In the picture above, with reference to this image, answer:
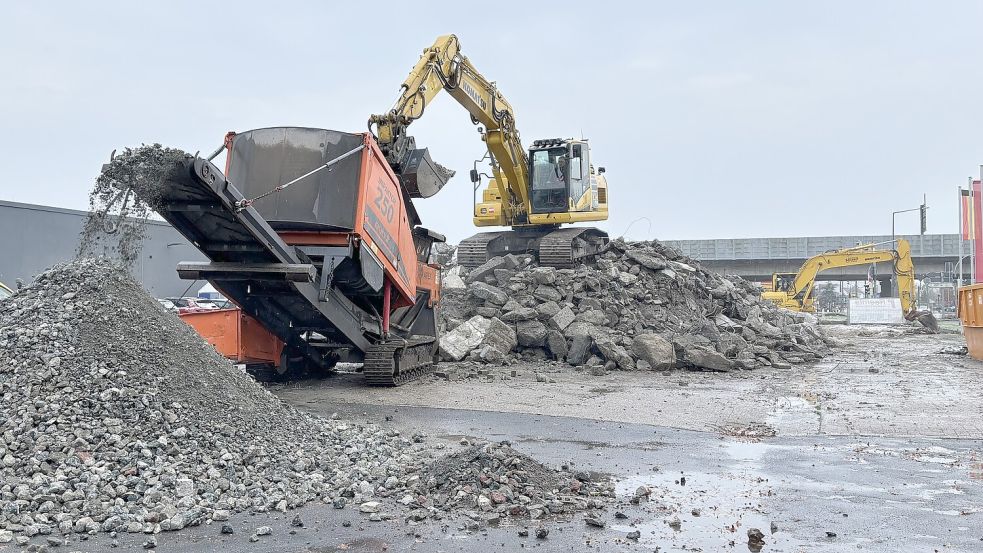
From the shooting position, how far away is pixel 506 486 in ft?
16.7

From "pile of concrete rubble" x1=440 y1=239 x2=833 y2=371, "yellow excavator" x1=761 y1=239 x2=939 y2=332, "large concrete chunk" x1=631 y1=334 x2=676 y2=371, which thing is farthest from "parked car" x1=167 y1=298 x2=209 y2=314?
"yellow excavator" x1=761 y1=239 x2=939 y2=332

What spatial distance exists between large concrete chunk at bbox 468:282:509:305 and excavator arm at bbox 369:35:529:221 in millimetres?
3384

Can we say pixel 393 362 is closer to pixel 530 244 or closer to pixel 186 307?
pixel 186 307

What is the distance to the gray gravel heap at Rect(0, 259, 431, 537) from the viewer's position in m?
4.78

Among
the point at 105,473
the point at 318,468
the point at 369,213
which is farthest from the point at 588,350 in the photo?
the point at 105,473

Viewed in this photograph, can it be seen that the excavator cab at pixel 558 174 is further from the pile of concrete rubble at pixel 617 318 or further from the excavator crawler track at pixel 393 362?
the excavator crawler track at pixel 393 362

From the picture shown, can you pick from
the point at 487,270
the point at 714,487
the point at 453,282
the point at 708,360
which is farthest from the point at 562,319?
the point at 714,487

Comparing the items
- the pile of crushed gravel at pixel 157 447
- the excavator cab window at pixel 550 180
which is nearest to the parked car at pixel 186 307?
the pile of crushed gravel at pixel 157 447

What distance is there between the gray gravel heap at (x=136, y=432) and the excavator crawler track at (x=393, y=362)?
3261 millimetres

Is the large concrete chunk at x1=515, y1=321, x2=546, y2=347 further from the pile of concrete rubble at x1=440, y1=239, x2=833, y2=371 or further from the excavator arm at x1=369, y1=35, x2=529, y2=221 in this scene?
Answer: the excavator arm at x1=369, y1=35, x2=529, y2=221

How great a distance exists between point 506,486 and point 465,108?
1193 cm

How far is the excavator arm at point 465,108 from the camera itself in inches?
461

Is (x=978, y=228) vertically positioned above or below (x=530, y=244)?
above

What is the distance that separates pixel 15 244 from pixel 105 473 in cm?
1833
